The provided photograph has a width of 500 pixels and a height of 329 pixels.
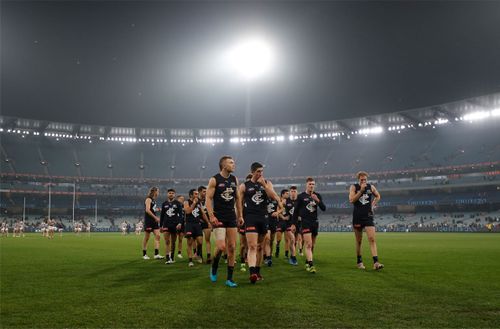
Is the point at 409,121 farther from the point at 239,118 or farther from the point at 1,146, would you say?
the point at 1,146

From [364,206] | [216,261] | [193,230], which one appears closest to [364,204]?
[364,206]

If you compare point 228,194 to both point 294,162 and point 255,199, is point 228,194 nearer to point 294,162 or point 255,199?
point 255,199

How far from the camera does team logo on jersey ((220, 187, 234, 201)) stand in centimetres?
930

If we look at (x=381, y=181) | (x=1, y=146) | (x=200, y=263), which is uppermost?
(x=1, y=146)

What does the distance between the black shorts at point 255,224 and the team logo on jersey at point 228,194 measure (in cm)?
78

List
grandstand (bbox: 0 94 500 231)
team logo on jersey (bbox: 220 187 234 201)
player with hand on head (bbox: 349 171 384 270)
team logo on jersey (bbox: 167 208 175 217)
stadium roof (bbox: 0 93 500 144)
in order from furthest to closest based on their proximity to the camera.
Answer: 1. stadium roof (bbox: 0 93 500 144)
2. grandstand (bbox: 0 94 500 231)
3. team logo on jersey (bbox: 167 208 175 217)
4. player with hand on head (bbox: 349 171 384 270)
5. team logo on jersey (bbox: 220 187 234 201)

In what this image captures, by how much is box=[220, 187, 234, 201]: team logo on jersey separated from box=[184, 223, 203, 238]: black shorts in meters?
5.37

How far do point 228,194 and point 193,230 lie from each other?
5433mm

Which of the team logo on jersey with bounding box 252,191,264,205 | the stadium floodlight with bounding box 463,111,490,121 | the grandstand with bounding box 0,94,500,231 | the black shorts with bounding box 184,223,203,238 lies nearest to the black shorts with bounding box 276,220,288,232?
the black shorts with bounding box 184,223,203,238

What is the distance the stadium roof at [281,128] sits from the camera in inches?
2749

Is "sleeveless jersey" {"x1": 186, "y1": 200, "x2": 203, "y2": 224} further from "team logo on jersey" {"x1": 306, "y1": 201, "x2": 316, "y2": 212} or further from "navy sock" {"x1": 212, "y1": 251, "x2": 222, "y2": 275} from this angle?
"navy sock" {"x1": 212, "y1": 251, "x2": 222, "y2": 275}

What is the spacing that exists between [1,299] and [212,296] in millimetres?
3927

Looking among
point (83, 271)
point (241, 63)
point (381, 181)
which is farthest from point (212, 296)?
point (381, 181)

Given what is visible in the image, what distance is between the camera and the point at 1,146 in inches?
3056
